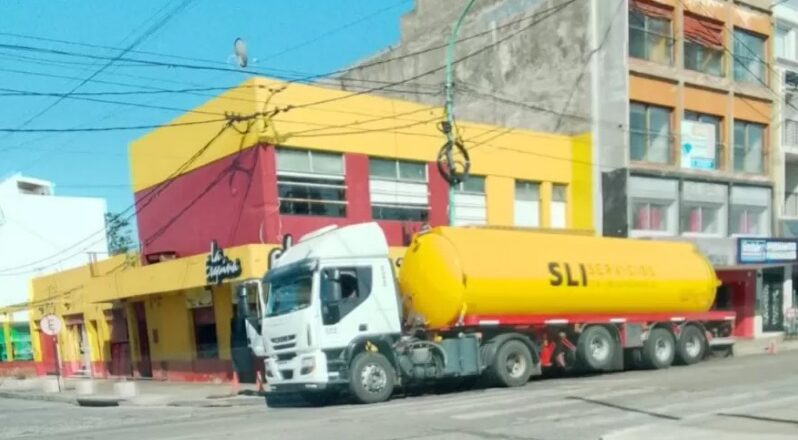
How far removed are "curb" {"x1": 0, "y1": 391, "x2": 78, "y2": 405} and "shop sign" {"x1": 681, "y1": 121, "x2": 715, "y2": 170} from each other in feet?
72.9

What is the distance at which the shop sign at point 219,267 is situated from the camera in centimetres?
1897

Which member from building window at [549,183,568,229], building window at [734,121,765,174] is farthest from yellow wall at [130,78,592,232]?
building window at [734,121,765,174]

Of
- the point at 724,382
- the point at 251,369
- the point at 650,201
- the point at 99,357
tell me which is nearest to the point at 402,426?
the point at 724,382

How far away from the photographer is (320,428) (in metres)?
10.5

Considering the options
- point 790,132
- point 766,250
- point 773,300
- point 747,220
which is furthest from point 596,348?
point 790,132

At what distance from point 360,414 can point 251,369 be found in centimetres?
958

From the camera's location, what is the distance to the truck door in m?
13.9

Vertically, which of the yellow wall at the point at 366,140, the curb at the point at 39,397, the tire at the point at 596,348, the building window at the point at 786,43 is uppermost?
the building window at the point at 786,43

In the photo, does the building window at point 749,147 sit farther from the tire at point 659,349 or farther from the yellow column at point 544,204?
the tire at point 659,349

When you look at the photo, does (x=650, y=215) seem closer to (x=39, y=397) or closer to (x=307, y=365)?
(x=307, y=365)

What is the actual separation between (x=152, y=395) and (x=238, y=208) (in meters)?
5.37

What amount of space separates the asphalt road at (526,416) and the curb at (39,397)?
452 centimetres

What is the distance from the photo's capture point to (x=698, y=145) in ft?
93.4

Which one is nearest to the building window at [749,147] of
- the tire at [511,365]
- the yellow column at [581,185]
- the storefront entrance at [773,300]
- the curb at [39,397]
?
the storefront entrance at [773,300]
